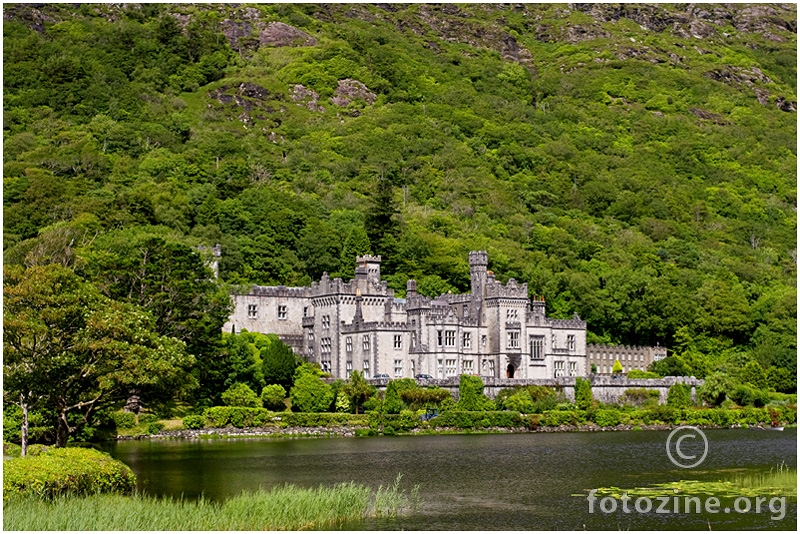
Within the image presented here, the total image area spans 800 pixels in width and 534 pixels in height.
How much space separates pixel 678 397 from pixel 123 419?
41606mm

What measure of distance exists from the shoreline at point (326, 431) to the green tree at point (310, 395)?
13.8 ft

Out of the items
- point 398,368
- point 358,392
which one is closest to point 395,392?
point 358,392

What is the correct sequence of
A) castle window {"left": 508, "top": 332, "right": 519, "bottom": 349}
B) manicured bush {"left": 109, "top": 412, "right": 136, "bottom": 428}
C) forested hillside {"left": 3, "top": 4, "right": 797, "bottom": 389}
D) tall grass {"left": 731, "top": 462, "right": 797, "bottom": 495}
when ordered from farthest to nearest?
forested hillside {"left": 3, "top": 4, "right": 797, "bottom": 389}
castle window {"left": 508, "top": 332, "right": 519, "bottom": 349}
manicured bush {"left": 109, "top": 412, "right": 136, "bottom": 428}
tall grass {"left": 731, "top": 462, "right": 797, "bottom": 495}

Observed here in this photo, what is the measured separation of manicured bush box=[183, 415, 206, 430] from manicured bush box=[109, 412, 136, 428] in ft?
10.4

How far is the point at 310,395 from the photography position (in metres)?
83.6

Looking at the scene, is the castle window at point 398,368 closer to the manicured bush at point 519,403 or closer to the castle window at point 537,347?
the manicured bush at point 519,403

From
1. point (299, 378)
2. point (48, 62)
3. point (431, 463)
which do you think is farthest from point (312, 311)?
point (48, 62)

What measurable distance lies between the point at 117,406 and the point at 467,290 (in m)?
54.6

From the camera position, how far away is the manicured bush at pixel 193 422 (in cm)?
7550

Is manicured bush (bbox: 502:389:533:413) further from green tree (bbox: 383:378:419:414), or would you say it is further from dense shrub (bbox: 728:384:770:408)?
dense shrub (bbox: 728:384:770:408)

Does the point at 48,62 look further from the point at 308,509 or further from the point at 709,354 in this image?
the point at 308,509

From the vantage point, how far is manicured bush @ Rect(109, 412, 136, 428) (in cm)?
7269

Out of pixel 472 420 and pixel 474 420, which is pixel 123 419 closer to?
pixel 472 420

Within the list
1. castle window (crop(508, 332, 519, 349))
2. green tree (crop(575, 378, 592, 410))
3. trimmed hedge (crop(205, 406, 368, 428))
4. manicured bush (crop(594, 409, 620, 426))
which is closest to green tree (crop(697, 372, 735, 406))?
Answer: green tree (crop(575, 378, 592, 410))
